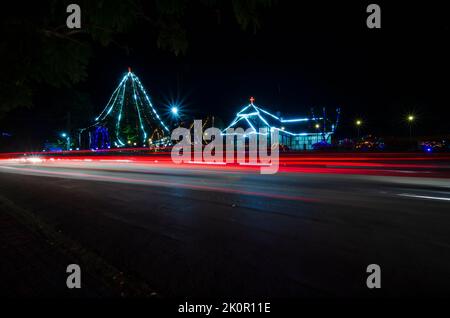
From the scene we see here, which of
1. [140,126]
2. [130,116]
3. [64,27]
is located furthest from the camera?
[140,126]

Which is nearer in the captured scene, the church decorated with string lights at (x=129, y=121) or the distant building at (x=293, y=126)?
the church decorated with string lights at (x=129, y=121)

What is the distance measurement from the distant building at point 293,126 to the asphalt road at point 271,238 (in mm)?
41914

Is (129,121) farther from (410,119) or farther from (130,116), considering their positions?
(410,119)

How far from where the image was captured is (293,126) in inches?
2071

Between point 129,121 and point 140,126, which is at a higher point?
point 129,121

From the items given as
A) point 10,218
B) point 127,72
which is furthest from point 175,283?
Result: point 127,72

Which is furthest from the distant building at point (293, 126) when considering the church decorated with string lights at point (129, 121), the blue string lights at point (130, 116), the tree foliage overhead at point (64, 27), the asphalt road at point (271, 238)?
the tree foliage overhead at point (64, 27)

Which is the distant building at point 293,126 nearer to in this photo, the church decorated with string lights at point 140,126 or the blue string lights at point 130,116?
the church decorated with string lights at point 140,126

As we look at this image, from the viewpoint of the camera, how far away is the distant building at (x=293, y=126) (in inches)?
1977

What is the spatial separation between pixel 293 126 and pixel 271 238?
49310mm

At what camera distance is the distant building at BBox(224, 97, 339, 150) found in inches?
1977

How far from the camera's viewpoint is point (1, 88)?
18.3 feet

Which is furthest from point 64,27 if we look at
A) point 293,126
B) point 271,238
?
point 293,126

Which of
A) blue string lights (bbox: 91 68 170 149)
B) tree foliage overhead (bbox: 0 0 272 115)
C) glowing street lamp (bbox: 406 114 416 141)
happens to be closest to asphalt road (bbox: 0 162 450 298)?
tree foliage overhead (bbox: 0 0 272 115)
